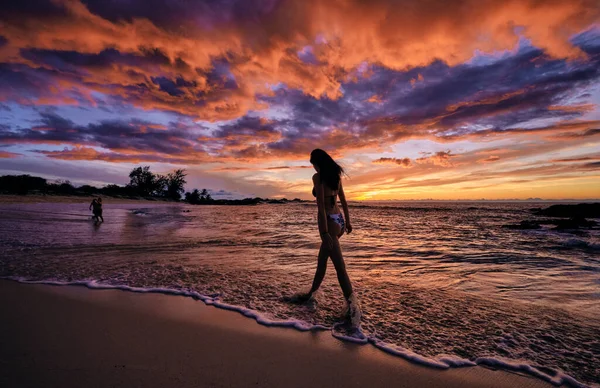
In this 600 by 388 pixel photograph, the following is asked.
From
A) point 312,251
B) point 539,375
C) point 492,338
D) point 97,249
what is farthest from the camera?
point 312,251

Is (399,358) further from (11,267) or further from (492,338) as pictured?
(11,267)

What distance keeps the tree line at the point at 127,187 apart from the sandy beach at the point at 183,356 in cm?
5681

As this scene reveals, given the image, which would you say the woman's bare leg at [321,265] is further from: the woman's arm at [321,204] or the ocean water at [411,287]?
the woman's arm at [321,204]

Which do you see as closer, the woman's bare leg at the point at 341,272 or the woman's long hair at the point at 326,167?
the woman's bare leg at the point at 341,272

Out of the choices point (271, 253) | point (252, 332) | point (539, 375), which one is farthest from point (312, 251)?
point (539, 375)

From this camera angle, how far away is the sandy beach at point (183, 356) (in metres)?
2.37

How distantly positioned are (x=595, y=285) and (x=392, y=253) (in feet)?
15.0

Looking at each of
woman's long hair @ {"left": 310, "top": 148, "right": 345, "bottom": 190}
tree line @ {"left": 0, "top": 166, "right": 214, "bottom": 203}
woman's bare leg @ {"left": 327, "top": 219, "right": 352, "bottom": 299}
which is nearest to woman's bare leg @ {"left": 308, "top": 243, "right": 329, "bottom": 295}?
woman's bare leg @ {"left": 327, "top": 219, "right": 352, "bottom": 299}

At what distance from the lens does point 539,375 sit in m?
2.60

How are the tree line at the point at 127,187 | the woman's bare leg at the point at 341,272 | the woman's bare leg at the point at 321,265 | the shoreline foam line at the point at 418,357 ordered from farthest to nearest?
the tree line at the point at 127,187 → the woman's bare leg at the point at 321,265 → the woman's bare leg at the point at 341,272 → the shoreline foam line at the point at 418,357

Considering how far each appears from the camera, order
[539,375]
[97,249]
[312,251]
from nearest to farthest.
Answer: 1. [539,375]
2. [97,249]
3. [312,251]

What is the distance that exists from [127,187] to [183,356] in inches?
3850

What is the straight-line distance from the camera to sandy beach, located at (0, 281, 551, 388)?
237 cm

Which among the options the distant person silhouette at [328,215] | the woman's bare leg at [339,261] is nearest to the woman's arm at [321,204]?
the distant person silhouette at [328,215]
